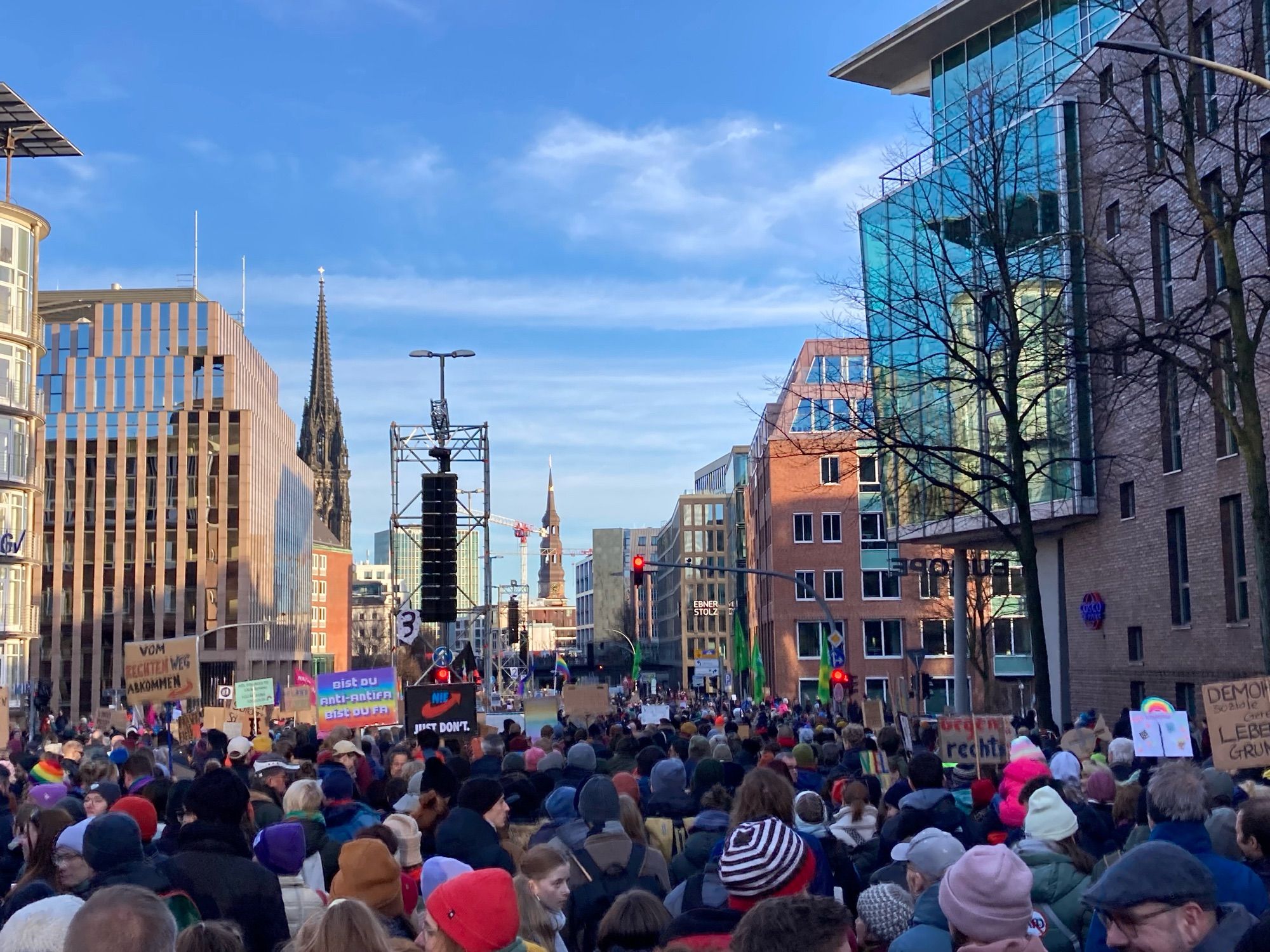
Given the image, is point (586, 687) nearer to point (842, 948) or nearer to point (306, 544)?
point (842, 948)

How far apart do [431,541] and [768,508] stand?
6278 cm

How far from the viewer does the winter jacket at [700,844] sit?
8062mm

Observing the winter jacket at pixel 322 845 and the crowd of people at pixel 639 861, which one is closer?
the crowd of people at pixel 639 861

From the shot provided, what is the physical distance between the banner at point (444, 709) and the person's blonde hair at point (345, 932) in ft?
42.8

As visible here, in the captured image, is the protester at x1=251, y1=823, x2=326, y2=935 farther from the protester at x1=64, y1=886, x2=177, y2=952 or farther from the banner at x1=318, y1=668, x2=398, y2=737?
the banner at x1=318, y1=668, x2=398, y2=737

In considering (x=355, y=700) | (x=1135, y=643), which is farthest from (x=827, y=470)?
(x=355, y=700)

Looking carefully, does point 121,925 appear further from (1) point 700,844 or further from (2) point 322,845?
(2) point 322,845

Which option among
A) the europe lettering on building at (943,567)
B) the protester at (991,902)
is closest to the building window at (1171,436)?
the europe lettering on building at (943,567)

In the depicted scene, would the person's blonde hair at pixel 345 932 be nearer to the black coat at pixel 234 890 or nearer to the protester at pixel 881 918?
the black coat at pixel 234 890

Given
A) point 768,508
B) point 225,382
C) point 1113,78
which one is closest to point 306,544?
point 225,382

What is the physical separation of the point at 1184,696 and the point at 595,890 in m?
26.4

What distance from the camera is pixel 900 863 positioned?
24.1ft

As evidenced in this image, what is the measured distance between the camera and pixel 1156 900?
425 cm

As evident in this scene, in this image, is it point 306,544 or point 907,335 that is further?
point 306,544
